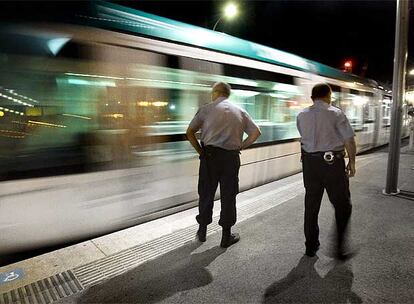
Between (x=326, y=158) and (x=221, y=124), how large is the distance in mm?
1125

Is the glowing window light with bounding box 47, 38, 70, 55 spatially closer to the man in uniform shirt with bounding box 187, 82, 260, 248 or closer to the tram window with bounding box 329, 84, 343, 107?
the man in uniform shirt with bounding box 187, 82, 260, 248

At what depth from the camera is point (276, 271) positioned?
10.0 ft

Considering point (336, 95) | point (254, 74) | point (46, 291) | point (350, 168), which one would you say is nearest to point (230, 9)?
point (336, 95)

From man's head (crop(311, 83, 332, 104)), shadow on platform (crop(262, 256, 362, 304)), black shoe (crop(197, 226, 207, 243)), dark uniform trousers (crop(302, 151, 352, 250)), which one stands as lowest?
shadow on platform (crop(262, 256, 362, 304))

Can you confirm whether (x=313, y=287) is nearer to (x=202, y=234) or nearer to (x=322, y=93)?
(x=202, y=234)

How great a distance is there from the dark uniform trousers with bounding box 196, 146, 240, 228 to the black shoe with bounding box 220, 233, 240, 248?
0.15 meters

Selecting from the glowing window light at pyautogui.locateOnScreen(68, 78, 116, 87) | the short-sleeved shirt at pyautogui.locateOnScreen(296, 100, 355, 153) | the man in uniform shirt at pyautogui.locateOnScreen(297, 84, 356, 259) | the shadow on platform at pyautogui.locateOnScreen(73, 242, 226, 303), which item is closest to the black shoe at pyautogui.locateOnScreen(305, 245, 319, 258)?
the man in uniform shirt at pyautogui.locateOnScreen(297, 84, 356, 259)

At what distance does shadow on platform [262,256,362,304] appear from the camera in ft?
8.59

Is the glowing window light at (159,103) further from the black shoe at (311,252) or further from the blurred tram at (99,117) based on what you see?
the black shoe at (311,252)

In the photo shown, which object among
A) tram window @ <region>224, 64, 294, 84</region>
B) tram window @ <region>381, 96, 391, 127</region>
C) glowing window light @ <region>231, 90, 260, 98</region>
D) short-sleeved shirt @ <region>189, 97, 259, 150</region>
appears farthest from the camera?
tram window @ <region>381, 96, 391, 127</region>

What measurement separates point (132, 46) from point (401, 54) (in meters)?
4.57

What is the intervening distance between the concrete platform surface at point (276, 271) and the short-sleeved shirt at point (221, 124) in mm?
1177

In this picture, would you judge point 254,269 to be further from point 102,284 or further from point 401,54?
point 401,54

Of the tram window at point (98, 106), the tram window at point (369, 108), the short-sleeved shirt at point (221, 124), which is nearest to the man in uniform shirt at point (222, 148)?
the short-sleeved shirt at point (221, 124)
